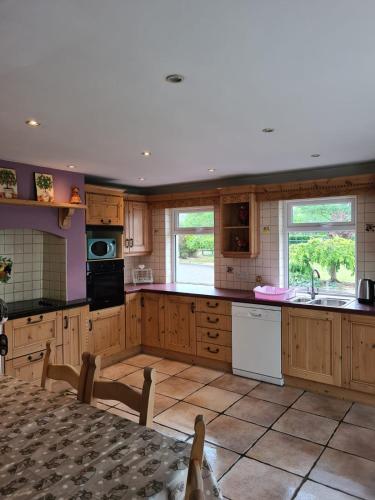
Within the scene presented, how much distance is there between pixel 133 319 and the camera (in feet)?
16.7

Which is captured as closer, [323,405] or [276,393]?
[323,405]

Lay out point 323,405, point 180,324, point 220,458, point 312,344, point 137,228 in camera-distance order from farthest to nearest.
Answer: point 137,228, point 180,324, point 312,344, point 323,405, point 220,458

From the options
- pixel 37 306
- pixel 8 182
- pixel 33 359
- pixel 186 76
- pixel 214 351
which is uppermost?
pixel 186 76

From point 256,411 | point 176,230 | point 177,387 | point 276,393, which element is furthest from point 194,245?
point 256,411

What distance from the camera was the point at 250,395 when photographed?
382cm

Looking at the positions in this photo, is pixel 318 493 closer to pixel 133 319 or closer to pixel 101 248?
pixel 133 319

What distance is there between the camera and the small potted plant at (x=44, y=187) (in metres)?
3.86

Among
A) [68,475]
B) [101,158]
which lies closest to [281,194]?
[101,158]

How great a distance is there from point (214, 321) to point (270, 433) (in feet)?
5.33

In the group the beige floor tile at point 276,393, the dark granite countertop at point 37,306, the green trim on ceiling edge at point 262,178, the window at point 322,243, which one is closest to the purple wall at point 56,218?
the dark granite countertop at point 37,306

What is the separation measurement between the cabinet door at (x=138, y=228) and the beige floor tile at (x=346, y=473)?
11.7 feet

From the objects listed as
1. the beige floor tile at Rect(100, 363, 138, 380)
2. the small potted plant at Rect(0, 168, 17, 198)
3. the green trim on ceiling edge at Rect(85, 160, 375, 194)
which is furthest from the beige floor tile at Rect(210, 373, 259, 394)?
the small potted plant at Rect(0, 168, 17, 198)

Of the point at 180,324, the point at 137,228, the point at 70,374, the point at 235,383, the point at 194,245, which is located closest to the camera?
the point at 70,374

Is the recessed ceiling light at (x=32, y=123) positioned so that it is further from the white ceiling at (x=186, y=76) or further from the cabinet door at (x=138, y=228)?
the cabinet door at (x=138, y=228)
